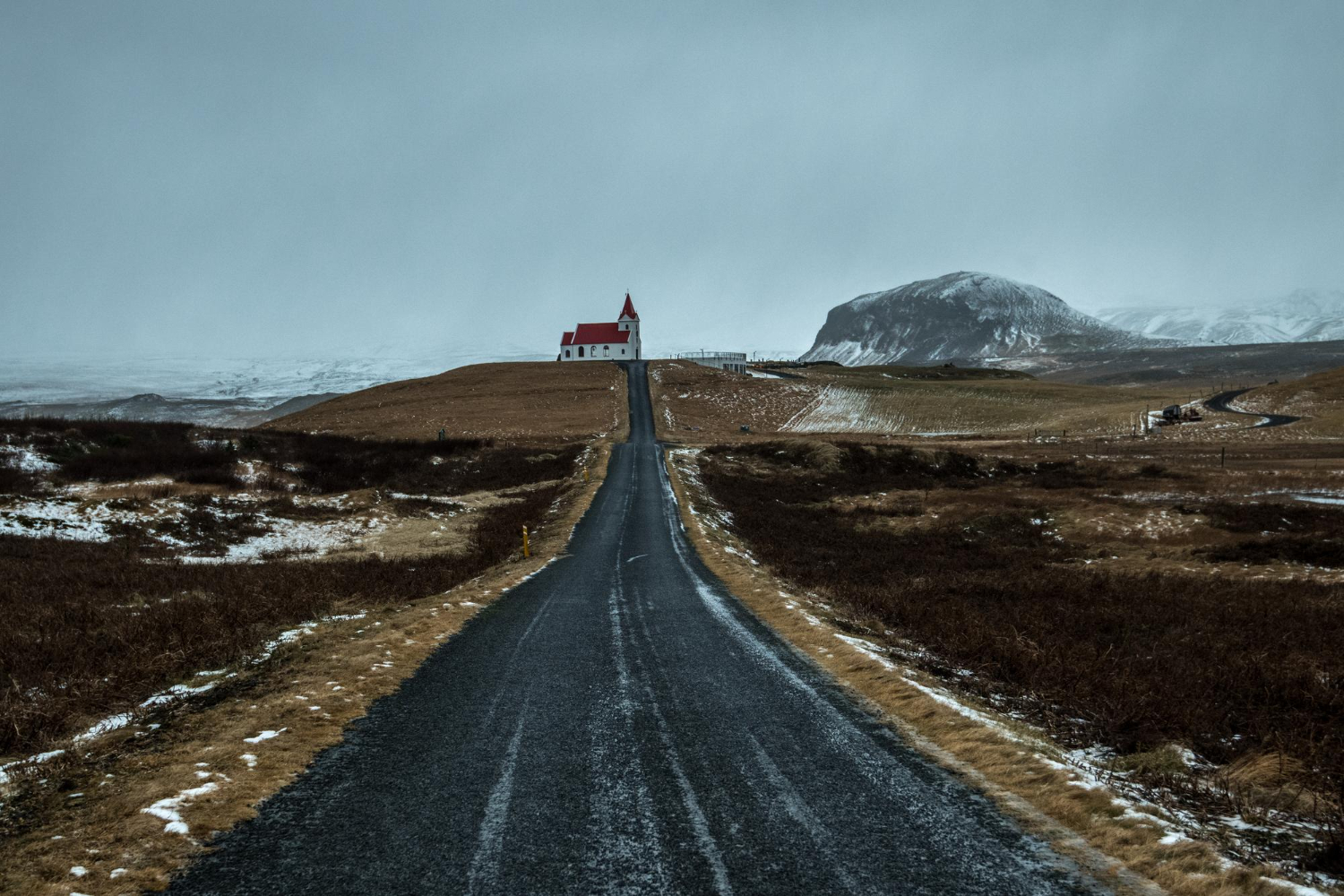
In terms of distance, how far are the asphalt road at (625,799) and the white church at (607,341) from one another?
118 metres

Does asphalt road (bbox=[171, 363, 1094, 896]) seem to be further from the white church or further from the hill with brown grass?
the white church

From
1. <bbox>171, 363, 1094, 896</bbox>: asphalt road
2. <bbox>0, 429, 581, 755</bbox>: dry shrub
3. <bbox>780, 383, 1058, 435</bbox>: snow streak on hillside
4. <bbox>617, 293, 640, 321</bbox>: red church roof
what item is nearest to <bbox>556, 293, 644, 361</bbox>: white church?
<bbox>617, 293, 640, 321</bbox>: red church roof

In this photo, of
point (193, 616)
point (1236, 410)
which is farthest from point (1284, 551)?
point (1236, 410)

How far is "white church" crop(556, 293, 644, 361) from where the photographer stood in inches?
4993

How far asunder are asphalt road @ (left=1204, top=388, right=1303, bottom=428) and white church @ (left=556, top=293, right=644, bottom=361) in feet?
290

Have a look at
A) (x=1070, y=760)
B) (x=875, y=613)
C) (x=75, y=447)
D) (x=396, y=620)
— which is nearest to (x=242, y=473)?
(x=75, y=447)

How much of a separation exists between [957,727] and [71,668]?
11814mm

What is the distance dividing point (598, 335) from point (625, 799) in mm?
125536

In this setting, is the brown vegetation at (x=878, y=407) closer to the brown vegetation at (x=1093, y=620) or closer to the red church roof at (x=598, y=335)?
the red church roof at (x=598, y=335)

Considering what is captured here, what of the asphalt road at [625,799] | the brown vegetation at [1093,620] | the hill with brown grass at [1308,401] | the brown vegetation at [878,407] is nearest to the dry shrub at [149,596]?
the asphalt road at [625,799]

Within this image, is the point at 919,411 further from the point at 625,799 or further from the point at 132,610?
the point at 625,799

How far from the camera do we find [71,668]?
30.2 feet

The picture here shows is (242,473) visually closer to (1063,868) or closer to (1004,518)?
(1004,518)

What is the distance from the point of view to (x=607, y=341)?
127 meters
